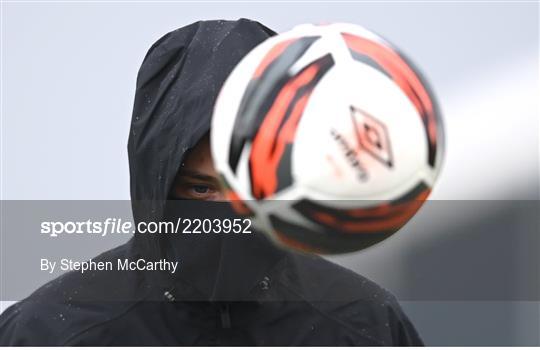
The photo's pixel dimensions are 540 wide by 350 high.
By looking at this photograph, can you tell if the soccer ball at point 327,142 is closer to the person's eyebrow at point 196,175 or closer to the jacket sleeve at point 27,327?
the person's eyebrow at point 196,175

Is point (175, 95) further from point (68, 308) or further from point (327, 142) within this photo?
point (327, 142)

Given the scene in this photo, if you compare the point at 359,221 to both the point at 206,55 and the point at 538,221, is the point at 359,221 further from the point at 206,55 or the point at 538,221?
the point at 538,221

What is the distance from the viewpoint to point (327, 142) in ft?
4.21

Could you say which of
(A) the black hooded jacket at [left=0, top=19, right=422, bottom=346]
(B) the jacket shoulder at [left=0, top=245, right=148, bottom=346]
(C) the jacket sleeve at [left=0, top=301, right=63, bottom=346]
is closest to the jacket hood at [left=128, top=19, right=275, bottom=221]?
(A) the black hooded jacket at [left=0, top=19, right=422, bottom=346]

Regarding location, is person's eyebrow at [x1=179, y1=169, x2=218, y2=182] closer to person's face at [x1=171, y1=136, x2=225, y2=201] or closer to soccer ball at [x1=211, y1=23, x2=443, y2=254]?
person's face at [x1=171, y1=136, x2=225, y2=201]

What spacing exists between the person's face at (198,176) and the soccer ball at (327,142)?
41 cm

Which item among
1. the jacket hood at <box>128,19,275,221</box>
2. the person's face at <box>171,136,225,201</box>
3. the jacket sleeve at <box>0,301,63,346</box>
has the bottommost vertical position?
the jacket sleeve at <box>0,301,63,346</box>

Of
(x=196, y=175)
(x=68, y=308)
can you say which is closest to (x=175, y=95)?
(x=196, y=175)

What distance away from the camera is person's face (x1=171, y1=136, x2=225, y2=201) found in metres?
1.78

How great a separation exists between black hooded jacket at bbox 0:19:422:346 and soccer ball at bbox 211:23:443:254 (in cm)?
40

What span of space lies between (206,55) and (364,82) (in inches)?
21.3

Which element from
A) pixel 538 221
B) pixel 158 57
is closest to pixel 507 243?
pixel 538 221

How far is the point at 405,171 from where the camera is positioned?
1.32m

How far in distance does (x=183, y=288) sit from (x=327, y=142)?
27.5 inches
